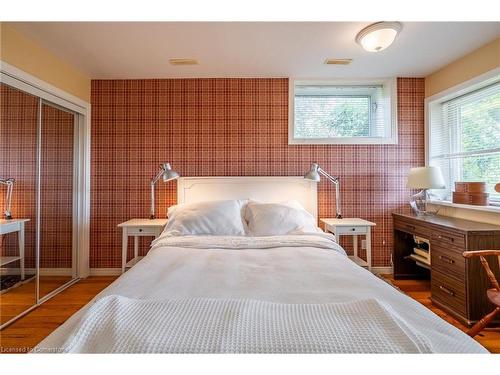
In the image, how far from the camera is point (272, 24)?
212 cm

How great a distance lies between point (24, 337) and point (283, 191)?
2546mm

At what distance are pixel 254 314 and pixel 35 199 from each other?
2.51 meters

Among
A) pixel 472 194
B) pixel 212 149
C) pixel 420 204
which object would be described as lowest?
pixel 420 204

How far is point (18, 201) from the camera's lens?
2328 millimetres

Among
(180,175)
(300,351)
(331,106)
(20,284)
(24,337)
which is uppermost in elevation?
(331,106)

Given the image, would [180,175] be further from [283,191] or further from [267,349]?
[267,349]

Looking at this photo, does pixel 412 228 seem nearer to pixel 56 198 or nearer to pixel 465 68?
pixel 465 68

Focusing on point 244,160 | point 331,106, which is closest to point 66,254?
point 244,160

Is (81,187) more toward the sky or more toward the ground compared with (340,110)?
more toward the ground

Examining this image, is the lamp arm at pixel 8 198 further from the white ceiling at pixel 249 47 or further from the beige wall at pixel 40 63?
the white ceiling at pixel 249 47

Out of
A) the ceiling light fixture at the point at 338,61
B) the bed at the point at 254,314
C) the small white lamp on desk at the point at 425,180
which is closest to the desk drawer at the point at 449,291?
the small white lamp on desk at the point at 425,180

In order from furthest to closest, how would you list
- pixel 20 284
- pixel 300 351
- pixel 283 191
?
pixel 283 191
pixel 20 284
pixel 300 351

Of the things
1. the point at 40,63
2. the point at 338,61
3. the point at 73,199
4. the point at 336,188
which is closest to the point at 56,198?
the point at 73,199

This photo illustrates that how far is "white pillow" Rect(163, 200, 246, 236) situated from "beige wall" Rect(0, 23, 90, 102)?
174cm
